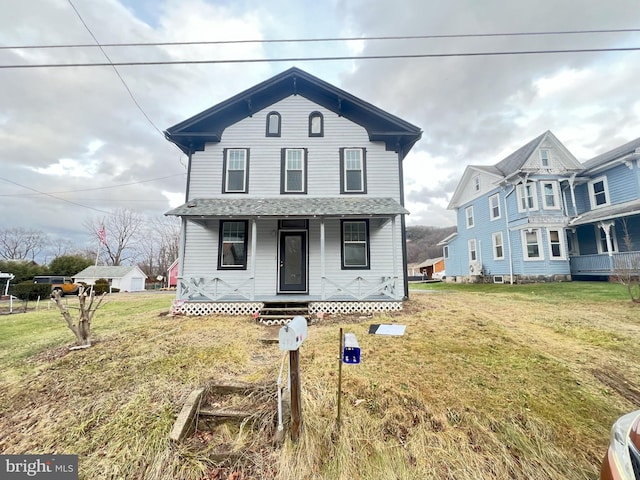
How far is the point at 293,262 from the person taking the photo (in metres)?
9.34

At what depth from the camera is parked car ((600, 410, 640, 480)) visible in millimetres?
1500

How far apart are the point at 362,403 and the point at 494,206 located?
18667 mm

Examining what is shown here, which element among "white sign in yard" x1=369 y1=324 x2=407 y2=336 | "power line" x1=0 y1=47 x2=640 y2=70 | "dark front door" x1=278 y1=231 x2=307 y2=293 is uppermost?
"power line" x1=0 y1=47 x2=640 y2=70

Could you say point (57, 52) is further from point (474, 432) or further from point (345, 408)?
point (474, 432)

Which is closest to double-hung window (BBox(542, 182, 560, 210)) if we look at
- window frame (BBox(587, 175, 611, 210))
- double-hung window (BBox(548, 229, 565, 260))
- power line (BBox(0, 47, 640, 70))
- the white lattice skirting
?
double-hung window (BBox(548, 229, 565, 260))

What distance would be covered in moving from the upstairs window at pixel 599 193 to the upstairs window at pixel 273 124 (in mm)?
18206

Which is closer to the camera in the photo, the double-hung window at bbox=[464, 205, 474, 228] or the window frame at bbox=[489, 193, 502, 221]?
the window frame at bbox=[489, 193, 502, 221]

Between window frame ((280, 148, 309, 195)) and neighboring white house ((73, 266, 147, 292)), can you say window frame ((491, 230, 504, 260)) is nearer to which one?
window frame ((280, 148, 309, 195))

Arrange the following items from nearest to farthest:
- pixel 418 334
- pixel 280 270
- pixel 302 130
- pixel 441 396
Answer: pixel 441 396
pixel 418 334
pixel 280 270
pixel 302 130

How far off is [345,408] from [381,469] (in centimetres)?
75

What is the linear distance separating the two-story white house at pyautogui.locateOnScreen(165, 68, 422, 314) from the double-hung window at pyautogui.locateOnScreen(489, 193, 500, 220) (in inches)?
429

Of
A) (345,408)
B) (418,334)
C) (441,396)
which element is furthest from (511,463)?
(418,334)

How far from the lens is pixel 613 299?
28.3 feet

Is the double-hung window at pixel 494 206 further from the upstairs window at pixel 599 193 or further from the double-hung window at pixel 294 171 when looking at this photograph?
the double-hung window at pixel 294 171
